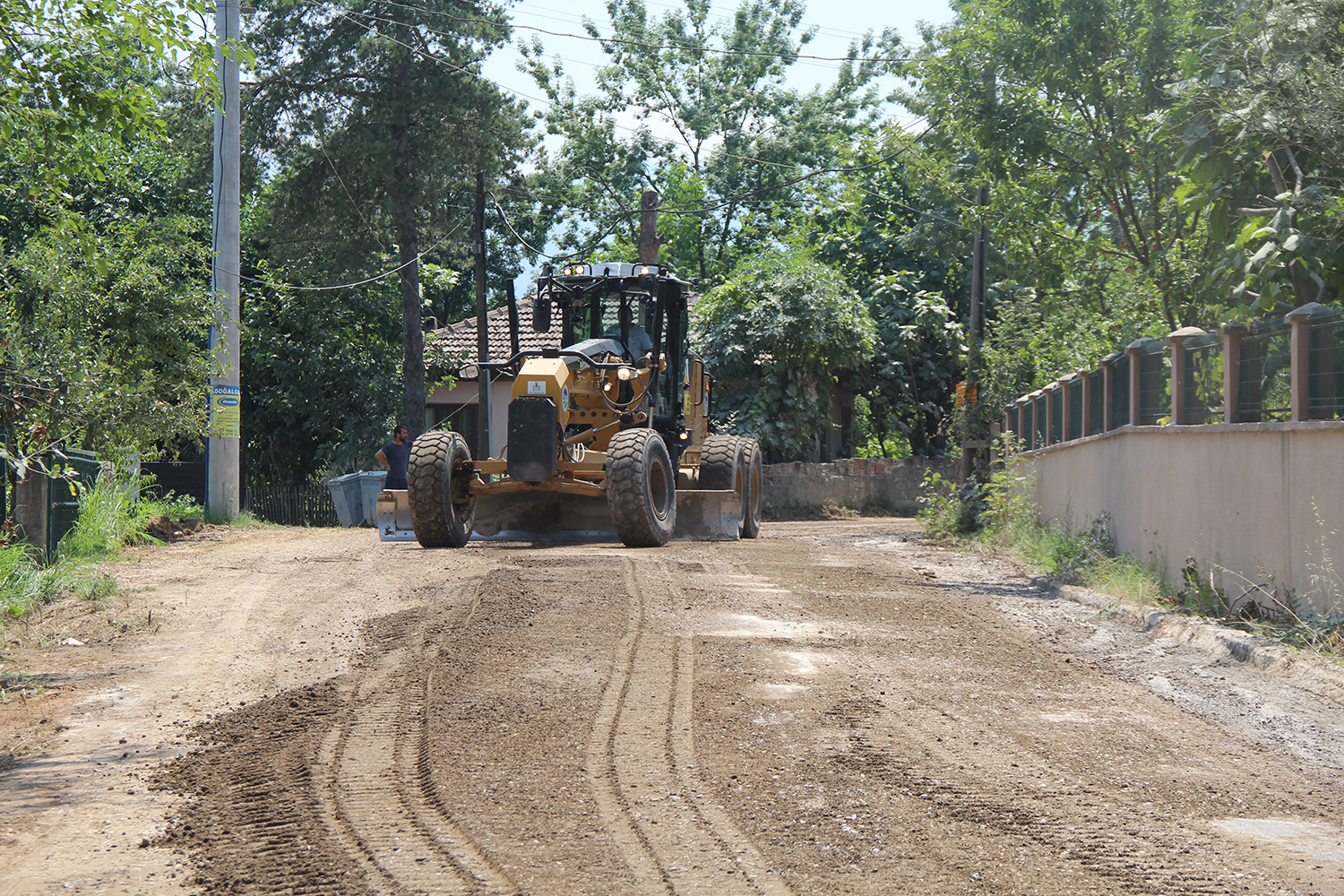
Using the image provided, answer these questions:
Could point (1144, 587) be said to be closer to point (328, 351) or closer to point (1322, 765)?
point (1322, 765)

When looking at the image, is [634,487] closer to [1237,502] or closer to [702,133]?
[1237,502]

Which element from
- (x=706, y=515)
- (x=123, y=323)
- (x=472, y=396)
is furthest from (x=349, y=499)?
(x=706, y=515)

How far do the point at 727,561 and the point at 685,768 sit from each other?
7.32 metres

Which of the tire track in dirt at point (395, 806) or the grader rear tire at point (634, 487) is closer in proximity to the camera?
the tire track in dirt at point (395, 806)

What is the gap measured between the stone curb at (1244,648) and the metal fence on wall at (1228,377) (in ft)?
5.27

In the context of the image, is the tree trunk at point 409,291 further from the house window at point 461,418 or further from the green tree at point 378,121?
the house window at point 461,418

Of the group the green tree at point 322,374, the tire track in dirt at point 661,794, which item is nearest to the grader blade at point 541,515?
the tire track in dirt at point 661,794

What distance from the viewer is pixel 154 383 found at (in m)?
16.1

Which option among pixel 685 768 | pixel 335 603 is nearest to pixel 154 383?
pixel 335 603

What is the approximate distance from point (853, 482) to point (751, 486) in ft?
37.1

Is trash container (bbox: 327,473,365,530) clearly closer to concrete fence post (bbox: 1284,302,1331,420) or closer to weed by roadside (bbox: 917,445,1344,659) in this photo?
weed by roadside (bbox: 917,445,1344,659)

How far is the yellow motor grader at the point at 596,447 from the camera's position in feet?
42.7

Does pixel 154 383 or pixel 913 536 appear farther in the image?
pixel 913 536

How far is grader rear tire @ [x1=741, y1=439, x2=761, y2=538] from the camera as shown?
53.5ft
